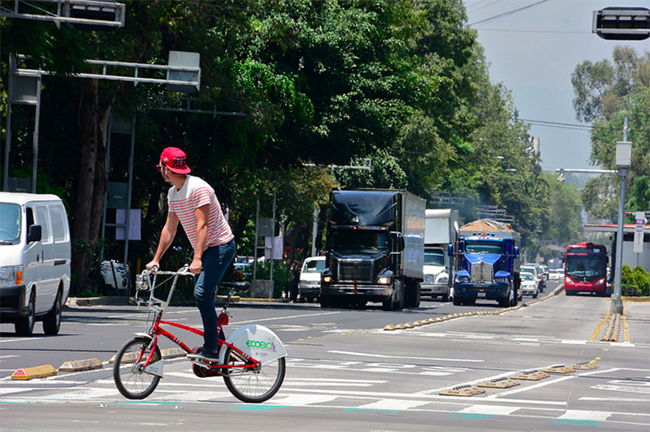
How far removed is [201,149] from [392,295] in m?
7.54

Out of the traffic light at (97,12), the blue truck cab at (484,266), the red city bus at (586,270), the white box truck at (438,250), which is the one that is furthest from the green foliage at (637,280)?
the traffic light at (97,12)

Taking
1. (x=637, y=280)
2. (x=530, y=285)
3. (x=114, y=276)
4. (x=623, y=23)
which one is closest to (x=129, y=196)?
(x=114, y=276)

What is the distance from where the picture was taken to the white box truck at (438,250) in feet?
171

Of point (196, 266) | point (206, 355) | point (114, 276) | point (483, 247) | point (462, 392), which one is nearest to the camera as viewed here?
point (196, 266)

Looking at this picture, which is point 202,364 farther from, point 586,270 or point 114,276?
point 586,270

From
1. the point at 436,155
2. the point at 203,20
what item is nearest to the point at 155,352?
the point at 203,20

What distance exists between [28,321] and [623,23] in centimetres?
966

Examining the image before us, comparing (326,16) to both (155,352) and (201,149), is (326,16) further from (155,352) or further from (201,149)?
(155,352)

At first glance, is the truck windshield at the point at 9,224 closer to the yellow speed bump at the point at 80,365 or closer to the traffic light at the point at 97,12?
the traffic light at the point at 97,12

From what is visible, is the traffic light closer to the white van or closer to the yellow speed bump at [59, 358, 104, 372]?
the white van

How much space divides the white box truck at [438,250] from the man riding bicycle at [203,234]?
140 ft

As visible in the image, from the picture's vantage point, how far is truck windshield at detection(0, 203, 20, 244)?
17.3 meters

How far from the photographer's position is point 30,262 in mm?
17391

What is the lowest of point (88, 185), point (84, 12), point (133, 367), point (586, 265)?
point (586, 265)
